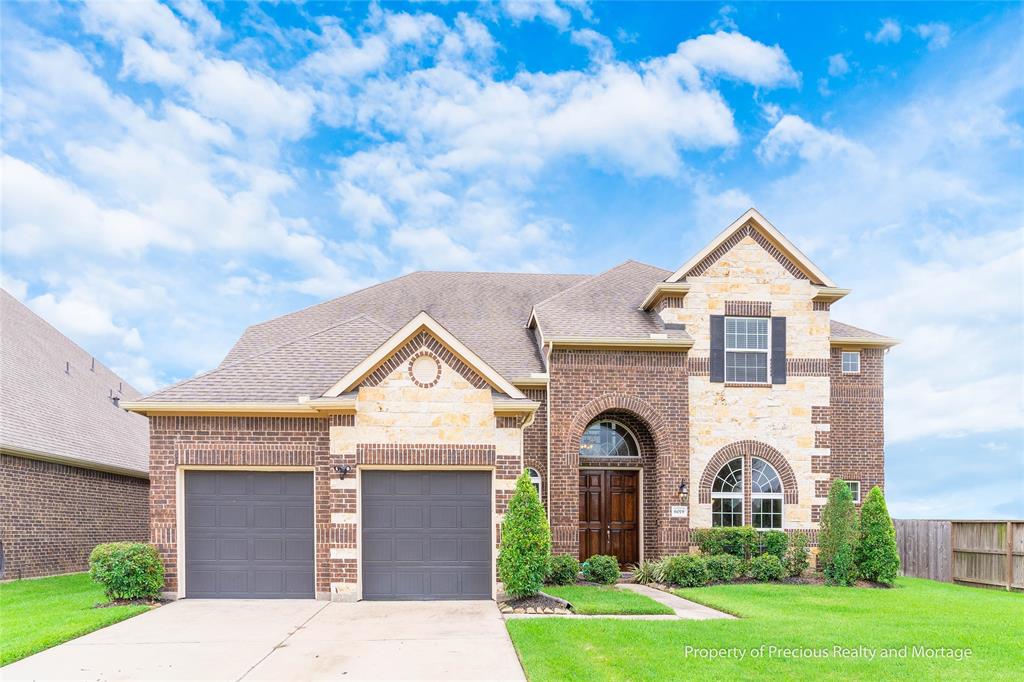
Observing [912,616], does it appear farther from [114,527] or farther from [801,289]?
[114,527]

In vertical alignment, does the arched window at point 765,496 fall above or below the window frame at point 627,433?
below

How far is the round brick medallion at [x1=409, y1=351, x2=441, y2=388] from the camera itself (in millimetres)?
14156

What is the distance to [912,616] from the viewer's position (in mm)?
13086

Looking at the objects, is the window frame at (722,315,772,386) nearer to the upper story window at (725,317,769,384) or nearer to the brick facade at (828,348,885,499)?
the upper story window at (725,317,769,384)

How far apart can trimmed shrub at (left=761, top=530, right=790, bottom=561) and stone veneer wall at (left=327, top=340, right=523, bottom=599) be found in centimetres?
726

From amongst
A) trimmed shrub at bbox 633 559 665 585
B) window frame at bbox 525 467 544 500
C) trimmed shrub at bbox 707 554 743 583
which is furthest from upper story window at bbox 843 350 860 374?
window frame at bbox 525 467 544 500

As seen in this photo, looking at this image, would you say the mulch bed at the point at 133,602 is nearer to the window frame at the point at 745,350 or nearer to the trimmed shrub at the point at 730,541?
the trimmed shrub at the point at 730,541

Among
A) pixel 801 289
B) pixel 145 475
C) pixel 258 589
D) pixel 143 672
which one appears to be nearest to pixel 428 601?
pixel 258 589

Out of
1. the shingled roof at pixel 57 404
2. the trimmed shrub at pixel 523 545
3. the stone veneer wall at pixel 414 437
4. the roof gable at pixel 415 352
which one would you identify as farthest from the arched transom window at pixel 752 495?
the shingled roof at pixel 57 404

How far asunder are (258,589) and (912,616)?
457 inches

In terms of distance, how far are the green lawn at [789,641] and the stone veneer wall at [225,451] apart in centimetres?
490

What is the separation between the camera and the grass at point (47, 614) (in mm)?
10672

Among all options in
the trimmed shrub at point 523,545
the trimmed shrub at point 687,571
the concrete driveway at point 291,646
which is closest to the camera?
the concrete driveway at point 291,646

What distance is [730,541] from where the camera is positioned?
17.6 metres
